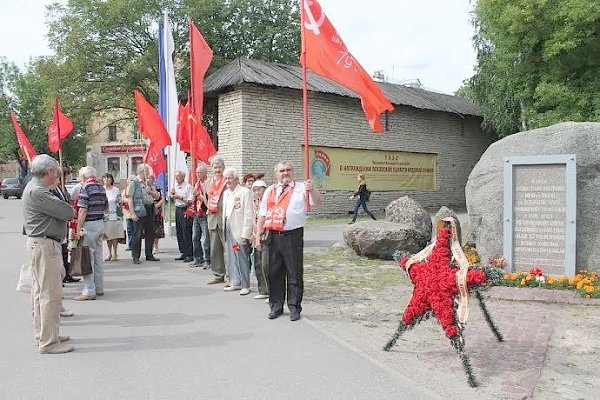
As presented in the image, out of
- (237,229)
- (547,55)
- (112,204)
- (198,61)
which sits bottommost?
(237,229)

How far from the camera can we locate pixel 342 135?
21734mm

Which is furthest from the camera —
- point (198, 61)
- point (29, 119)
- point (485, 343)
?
point (29, 119)

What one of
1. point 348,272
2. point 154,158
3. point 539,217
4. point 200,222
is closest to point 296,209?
point 348,272

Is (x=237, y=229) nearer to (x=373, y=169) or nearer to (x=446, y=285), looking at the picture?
(x=446, y=285)

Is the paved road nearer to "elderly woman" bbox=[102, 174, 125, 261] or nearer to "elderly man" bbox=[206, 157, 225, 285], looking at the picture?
"elderly man" bbox=[206, 157, 225, 285]

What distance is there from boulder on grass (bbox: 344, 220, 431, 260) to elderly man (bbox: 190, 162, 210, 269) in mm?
2824

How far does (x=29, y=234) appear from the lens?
5090 millimetres

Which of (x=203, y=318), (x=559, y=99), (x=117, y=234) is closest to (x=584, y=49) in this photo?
(x=559, y=99)

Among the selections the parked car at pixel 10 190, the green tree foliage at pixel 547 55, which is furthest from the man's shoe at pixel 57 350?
the parked car at pixel 10 190

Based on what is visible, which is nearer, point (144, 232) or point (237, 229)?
point (237, 229)

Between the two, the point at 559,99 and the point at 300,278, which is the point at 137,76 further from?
the point at 300,278

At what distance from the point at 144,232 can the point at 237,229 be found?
3.89 metres

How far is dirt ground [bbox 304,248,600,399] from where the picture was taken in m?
4.29

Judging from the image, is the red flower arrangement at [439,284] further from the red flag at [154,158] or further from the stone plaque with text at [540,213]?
the red flag at [154,158]
